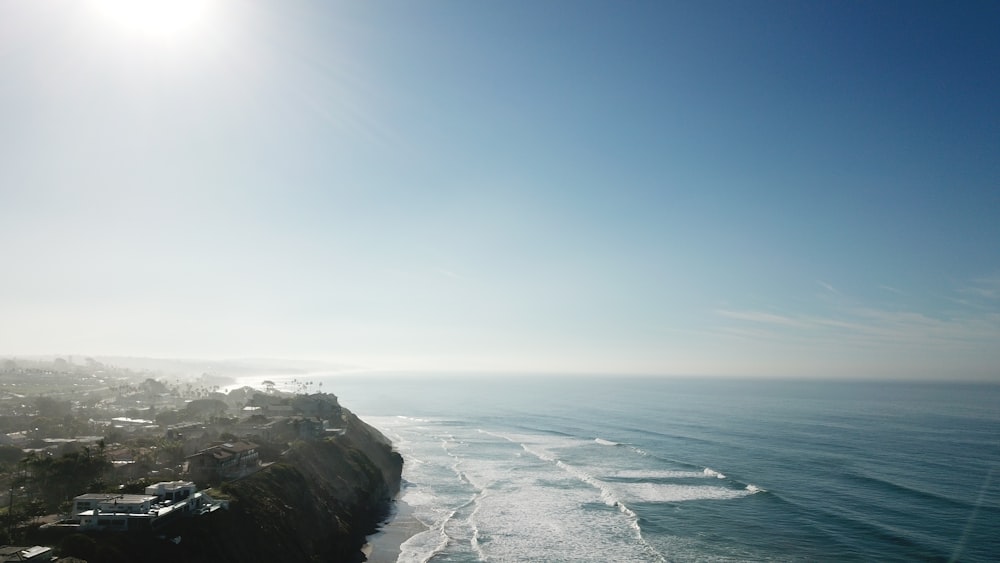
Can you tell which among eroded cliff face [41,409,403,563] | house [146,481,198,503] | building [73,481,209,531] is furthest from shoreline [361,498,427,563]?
building [73,481,209,531]

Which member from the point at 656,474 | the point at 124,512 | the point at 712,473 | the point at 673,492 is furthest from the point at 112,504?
the point at 712,473

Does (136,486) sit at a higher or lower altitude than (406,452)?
higher

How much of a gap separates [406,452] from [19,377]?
16867cm

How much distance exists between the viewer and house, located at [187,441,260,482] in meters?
45.9

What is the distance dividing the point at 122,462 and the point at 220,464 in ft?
Answer: 41.0

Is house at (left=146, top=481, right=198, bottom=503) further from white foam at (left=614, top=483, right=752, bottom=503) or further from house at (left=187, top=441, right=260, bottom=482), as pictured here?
white foam at (left=614, top=483, right=752, bottom=503)

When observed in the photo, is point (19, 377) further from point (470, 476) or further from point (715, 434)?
point (715, 434)

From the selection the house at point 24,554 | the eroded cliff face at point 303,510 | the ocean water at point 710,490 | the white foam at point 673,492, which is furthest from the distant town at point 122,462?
the white foam at point 673,492

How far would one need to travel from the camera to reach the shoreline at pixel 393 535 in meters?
44.2

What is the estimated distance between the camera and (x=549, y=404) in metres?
189

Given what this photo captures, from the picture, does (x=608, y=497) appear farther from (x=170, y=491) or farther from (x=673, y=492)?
(x=170, y=491)

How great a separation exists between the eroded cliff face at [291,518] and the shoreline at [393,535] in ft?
3.59

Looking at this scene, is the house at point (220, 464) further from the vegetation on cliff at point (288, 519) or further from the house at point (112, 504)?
the house at point (112, 504)

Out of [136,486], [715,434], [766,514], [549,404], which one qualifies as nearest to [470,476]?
[766,514]
